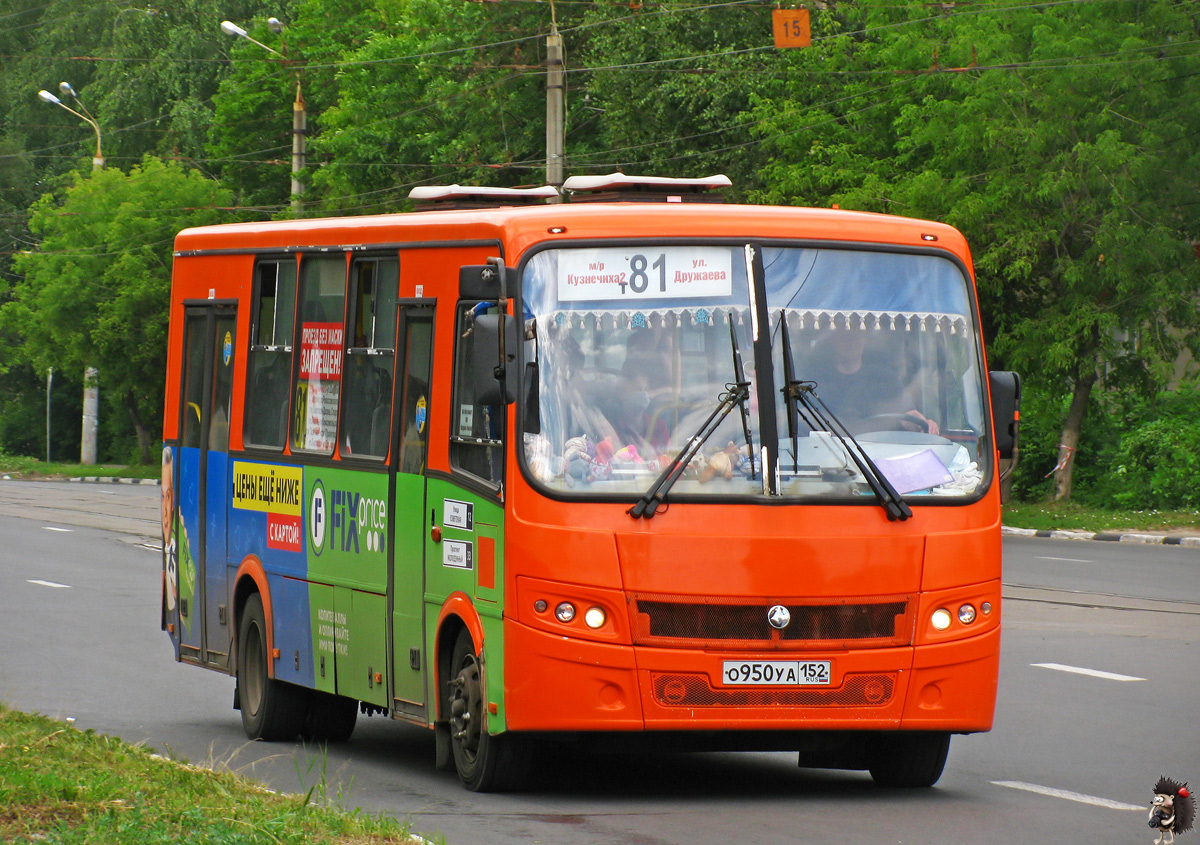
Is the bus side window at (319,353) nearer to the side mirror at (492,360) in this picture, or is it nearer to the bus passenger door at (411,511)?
the bus passenger door at (411,511)

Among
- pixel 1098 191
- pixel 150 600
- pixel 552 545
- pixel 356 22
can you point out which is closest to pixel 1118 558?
pixel 1098 191

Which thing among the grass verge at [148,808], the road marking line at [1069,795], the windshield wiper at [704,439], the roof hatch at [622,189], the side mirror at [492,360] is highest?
the roof hatch at [622,189]

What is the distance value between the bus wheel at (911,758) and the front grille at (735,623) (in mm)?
1053

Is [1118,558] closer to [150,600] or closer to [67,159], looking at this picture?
[150,600]

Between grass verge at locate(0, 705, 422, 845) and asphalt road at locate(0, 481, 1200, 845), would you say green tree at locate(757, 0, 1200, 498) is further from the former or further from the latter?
grass verge at locate(0, 705, 422, 845)

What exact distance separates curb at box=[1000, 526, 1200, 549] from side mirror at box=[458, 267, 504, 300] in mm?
22348

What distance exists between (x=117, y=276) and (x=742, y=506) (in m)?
52.2

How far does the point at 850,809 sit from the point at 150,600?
13.5 m

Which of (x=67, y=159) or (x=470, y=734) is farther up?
(x=67, y=159)

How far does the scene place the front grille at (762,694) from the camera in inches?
328

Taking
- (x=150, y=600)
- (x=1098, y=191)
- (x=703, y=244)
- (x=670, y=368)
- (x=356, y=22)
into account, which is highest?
(x=356, y=22)

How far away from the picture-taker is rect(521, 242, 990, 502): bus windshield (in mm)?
8523

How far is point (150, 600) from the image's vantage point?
2084 cm

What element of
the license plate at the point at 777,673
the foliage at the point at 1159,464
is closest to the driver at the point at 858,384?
the license plate at the point at 777,673
